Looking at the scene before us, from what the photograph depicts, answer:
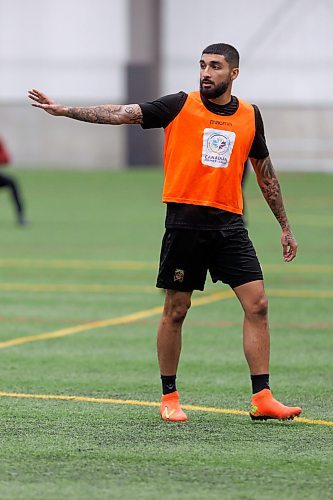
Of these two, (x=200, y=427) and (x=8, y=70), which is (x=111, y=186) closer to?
(x=8, y=70)

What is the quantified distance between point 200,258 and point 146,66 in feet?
126

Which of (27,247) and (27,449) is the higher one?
(27,449)

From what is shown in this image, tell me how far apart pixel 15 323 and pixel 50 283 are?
3.40 m

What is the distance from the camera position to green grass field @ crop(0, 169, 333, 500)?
6703 millimetres

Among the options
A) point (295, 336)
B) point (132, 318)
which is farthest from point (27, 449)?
point (132, 318)

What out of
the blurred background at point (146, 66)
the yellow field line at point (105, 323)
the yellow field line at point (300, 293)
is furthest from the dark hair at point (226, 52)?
the blurred background at point (146, 66)

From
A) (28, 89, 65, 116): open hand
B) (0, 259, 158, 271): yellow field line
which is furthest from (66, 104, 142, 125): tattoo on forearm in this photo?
(0, 259, 158, 271): yellow field line

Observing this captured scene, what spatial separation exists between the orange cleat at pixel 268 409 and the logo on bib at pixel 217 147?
138cm

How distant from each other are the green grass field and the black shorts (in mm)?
833

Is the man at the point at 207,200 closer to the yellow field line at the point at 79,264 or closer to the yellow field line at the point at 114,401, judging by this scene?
the yellow field line at the point at 114,401

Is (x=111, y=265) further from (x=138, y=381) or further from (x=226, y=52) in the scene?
(x=226, y=52)

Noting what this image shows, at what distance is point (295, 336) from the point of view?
40.2 feet

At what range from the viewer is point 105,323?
13117mm

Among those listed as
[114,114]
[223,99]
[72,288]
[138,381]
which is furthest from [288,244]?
[72,288]
